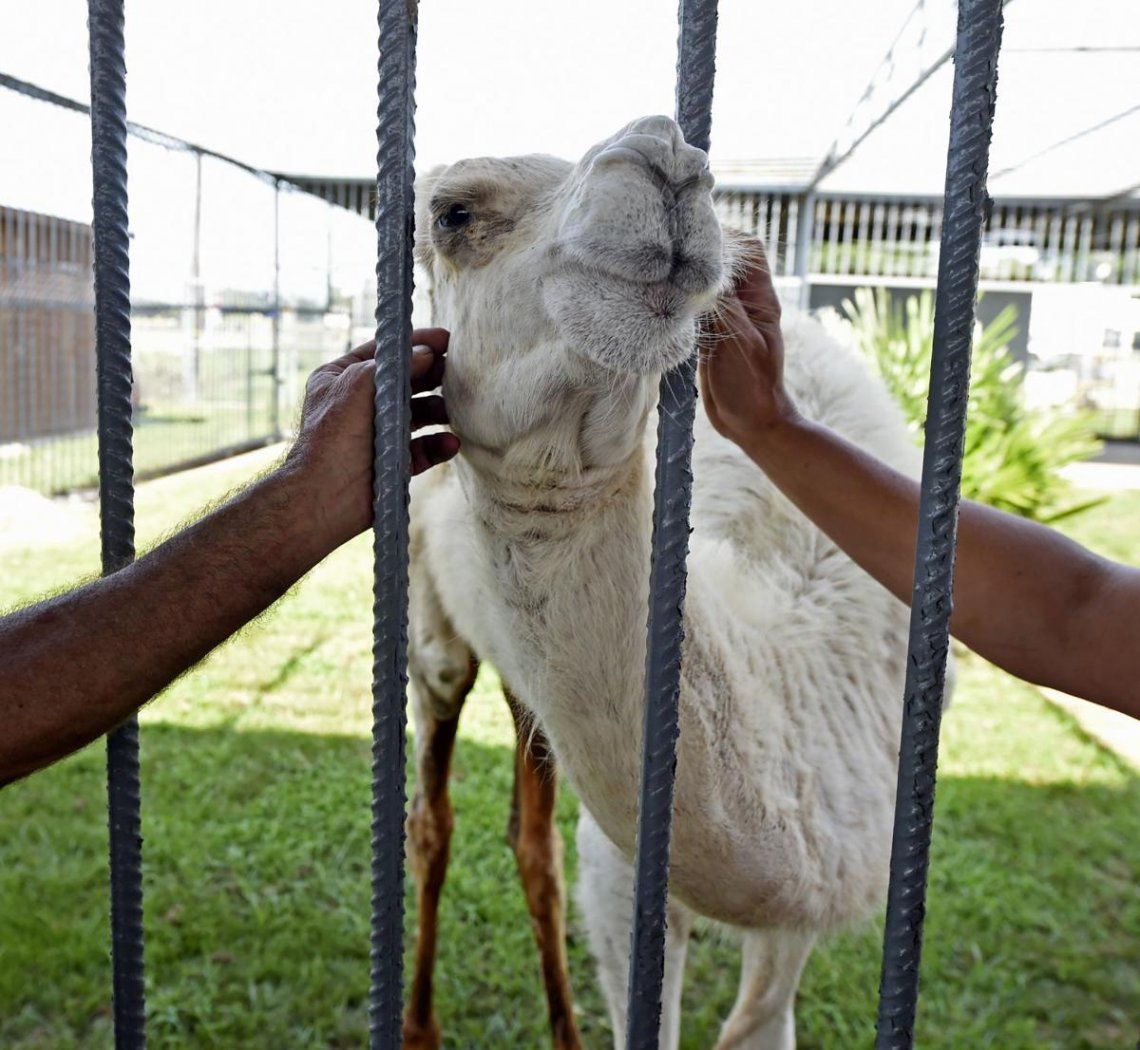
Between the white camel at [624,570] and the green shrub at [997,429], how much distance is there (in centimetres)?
623

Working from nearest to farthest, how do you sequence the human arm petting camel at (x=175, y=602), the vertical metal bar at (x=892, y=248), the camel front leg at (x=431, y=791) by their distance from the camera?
the human arm petting camel at (x=175, y=602) < the camel front leg at (x=431, y=791) < the vertical metal bar at (x=892, y=248)

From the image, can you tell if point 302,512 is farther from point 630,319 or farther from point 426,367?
point 630,319

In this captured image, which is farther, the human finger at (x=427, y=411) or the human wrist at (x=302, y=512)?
the human finger at (x=427, y=411)

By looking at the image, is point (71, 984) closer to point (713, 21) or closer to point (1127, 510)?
point (713, 21)

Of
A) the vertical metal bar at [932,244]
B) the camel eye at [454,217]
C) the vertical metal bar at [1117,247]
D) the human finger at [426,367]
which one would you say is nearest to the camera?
the human finger at [426,367]

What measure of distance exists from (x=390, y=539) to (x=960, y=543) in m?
0.91

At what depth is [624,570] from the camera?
5.51 ft

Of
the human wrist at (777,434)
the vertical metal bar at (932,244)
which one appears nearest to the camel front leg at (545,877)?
the human wrist at (777,434)

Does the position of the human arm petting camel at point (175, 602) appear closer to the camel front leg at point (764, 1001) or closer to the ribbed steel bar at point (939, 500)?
the ribbed steel bar at point (939, 500)

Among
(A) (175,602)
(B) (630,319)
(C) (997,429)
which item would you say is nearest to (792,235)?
(C) (997,429)

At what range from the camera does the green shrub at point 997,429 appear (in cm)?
846

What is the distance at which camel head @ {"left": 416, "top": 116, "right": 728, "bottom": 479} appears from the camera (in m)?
1.29

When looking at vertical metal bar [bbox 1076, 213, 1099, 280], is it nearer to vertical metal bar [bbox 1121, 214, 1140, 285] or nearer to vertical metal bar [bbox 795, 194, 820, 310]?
vertical metal bar [bbox 1121, 214, 1140, 285]

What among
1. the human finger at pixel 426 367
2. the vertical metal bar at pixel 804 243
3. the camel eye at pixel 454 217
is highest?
the vertical metal bar at pixel 804 243
